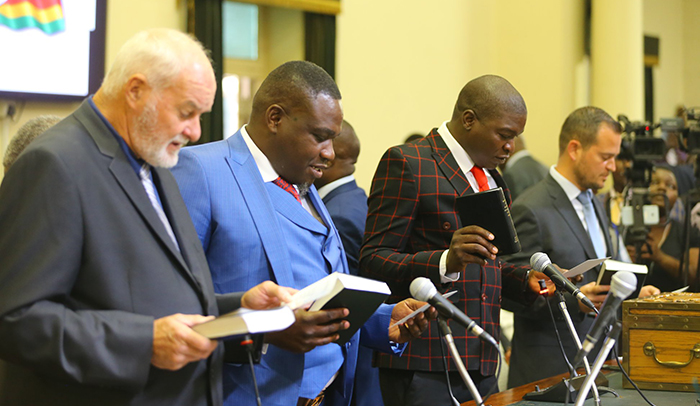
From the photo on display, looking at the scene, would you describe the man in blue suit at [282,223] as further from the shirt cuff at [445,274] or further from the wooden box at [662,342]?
the wooden box at [662,342]

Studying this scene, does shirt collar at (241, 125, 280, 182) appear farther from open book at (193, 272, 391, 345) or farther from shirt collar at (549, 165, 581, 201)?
shirt collar at (549, 165, 581, 201)

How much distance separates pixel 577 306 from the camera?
2.81 m

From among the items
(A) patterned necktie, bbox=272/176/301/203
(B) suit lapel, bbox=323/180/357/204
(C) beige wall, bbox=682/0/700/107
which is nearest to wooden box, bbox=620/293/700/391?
(A) patterned necktie, bbox=272/176/301/203

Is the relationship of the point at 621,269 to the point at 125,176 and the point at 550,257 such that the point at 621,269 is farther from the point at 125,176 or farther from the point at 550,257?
the point at 125,176

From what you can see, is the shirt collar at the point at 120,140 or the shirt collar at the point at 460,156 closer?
the shirt collar at the point at 120,140

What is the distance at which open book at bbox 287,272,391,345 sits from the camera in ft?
4.78

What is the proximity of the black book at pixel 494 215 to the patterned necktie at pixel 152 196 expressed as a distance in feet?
2.86

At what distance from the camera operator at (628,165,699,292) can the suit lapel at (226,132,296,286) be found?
2.61m

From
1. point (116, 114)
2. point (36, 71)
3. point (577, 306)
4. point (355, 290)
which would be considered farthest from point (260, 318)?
point (36, 71)

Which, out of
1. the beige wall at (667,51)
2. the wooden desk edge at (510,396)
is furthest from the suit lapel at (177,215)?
the beige wall at (667,51)

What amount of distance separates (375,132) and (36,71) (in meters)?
2.94

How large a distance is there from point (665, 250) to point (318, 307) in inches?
122

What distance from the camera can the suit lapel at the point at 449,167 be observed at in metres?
2.31

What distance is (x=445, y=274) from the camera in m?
2.11
